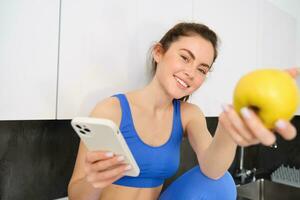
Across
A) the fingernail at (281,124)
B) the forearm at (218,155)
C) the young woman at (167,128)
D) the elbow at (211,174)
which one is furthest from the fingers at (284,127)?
the elbow at (211,174)

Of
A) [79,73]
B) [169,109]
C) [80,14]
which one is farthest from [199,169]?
[80,14]

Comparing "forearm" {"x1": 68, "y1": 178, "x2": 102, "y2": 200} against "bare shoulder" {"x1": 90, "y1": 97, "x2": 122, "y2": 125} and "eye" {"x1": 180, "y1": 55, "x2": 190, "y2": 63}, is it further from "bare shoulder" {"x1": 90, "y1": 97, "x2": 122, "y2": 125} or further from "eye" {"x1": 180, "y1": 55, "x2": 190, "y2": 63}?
"eye" {"x1": 180, "y1": 55, "x2": 190, "y2": 63}

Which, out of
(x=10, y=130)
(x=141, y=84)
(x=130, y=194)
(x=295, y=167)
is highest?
(x=141, y=84)

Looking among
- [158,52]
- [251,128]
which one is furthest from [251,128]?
[158,52]

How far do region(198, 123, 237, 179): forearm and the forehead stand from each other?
0.25 metres

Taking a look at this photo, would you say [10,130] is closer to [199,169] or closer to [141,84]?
[141,84]

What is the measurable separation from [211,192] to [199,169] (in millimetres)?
77

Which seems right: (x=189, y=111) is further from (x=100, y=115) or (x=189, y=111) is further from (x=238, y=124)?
(x=238, y=124)

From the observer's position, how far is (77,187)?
0.63 metres

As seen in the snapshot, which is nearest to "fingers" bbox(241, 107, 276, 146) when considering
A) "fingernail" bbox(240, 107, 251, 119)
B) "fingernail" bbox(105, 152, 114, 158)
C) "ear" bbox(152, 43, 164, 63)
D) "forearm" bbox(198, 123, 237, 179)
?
"fingernail" bbox(240, 107, 251, 119)

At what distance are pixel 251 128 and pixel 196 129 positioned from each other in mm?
489

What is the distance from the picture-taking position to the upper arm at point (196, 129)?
81cm

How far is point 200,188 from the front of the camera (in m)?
0.76

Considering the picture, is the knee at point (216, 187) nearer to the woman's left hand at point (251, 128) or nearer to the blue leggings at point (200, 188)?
the blue leggings at point (200, 188)
